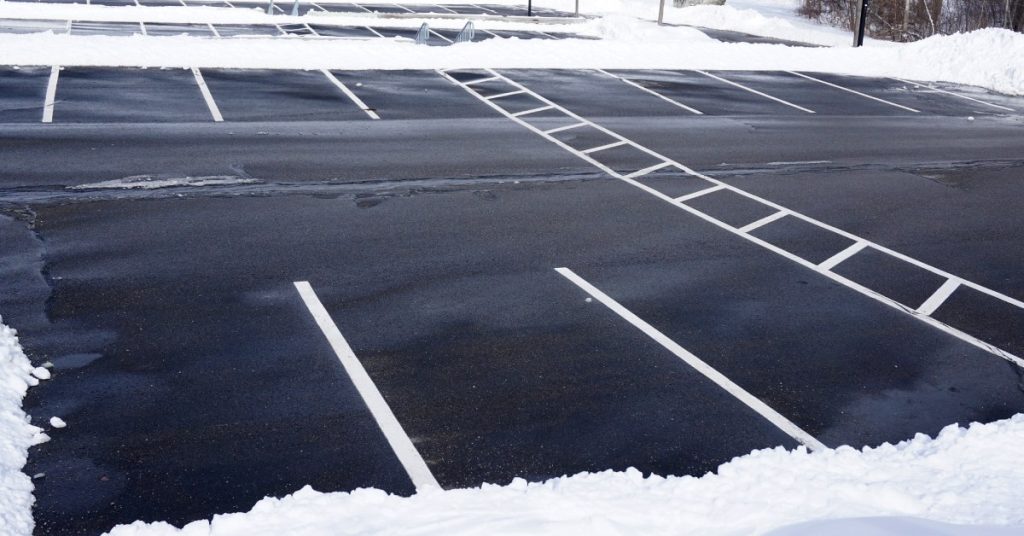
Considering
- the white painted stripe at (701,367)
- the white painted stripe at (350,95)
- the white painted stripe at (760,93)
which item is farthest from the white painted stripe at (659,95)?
the white painted stripe at (701,367)

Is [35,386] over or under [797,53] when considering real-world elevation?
under

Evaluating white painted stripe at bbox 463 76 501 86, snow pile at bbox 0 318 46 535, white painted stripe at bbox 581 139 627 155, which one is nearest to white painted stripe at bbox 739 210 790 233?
white painted stripe at bbox 581 139 627 155

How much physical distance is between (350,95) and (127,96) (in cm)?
367

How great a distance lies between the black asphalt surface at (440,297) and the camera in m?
6.03

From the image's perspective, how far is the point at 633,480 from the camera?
5477 millimetres

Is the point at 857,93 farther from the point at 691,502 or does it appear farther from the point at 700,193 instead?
the point at 691,502

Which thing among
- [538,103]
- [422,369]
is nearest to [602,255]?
[422,369]

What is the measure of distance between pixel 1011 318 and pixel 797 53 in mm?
18611

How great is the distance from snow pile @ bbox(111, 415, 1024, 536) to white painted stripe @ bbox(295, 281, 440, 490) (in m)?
0.49

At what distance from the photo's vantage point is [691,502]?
513cm

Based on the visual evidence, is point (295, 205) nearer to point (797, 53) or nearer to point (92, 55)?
point (92, 55)

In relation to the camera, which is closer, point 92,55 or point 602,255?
point 602,255

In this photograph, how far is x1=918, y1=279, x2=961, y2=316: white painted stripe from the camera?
29.6ft

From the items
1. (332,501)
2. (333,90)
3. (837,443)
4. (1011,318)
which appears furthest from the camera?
(333,90)
